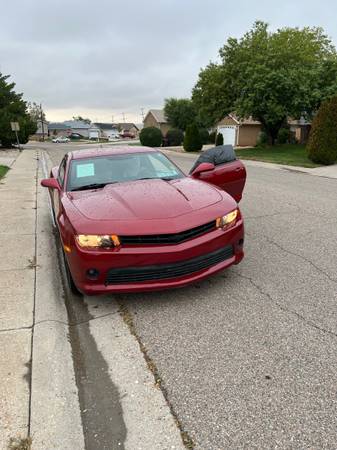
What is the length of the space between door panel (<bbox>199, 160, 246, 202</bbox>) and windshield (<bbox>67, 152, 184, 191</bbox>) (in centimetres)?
72

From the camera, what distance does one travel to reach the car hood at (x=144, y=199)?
3336 millimetres

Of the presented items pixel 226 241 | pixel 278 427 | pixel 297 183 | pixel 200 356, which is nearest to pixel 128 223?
pixel 226 241

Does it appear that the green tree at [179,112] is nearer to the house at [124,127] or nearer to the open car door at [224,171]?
the open car door at [224,171]

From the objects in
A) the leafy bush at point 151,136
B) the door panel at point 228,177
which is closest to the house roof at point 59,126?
the leafy bush at point 151,136

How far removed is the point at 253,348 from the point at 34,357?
1637mm

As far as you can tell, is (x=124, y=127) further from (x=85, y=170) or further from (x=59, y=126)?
(x=85, y=170)

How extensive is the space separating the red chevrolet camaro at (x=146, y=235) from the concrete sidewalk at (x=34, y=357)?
448 millimetres

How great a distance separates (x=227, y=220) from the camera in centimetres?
356

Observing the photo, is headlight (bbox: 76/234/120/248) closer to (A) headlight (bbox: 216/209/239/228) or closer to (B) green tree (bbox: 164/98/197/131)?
(A) headlight (bbox: 216/209/239/228)

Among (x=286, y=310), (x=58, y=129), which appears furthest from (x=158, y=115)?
(x=58, y=129)

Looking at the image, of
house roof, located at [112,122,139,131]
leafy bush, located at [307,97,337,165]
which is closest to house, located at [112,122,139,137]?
house roof, located at [112,122,139,131]

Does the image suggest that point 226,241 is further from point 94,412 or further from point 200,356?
point 94,412

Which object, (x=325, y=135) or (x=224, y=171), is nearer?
(x=224, y=171)

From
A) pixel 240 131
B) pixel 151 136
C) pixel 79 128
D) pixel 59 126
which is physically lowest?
pixel 151 136
